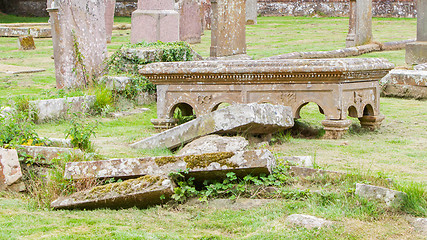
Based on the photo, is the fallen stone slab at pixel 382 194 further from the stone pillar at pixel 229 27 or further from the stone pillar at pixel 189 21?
the stone pillar at pixel 189 21

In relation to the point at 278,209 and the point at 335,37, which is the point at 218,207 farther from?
the point at 335,37

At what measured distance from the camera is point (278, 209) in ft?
13.3

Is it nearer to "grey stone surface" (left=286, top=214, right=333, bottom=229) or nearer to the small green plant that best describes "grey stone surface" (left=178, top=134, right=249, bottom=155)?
the small green plant

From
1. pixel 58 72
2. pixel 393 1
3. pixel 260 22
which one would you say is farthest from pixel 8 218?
pixel 393 1

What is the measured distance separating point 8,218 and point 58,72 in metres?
5.60

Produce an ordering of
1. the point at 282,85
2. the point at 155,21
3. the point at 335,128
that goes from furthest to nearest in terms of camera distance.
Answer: the point at 155,21 < the point at 282,85 < the point at 335,128

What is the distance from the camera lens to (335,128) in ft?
22.6

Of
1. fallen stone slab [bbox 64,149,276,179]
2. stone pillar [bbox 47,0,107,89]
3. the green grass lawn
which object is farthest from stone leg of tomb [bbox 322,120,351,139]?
stone pillar [bbox 47,0,107,89]

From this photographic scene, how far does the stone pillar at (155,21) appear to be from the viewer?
13352mm

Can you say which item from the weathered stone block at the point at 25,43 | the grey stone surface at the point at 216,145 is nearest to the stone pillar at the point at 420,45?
the grey stone surface at the point at 216,145

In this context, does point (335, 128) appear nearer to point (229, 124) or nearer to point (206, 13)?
point (229, 124)

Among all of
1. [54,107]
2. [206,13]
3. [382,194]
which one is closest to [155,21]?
[54,107]

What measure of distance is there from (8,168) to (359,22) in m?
13.5

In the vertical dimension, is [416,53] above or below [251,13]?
below
